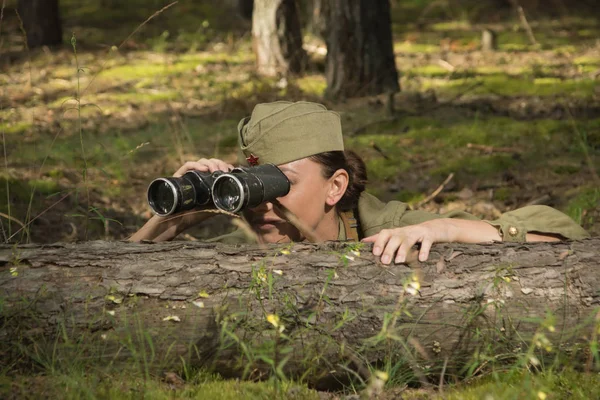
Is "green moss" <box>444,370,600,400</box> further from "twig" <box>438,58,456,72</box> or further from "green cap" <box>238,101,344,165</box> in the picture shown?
"twig" <box>438,58,456,72</box>

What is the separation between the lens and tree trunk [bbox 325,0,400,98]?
322 inches

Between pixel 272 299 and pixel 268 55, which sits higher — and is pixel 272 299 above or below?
below

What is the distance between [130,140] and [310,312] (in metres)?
5.25

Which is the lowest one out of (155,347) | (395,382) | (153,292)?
(395,382)

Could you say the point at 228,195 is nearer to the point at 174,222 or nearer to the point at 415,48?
the point at 174,222

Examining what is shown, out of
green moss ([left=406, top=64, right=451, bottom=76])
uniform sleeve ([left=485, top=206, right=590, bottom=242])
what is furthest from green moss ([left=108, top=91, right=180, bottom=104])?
uniform sleeve ([left=485, top=206, right=590, bottom=242])

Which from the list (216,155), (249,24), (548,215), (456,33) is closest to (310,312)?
(548,215)

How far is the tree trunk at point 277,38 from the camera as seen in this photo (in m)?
9.75

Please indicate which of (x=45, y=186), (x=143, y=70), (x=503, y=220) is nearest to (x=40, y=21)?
(x=143, y=70)

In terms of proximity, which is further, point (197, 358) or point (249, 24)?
point (249, 24)

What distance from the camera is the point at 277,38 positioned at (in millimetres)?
9789

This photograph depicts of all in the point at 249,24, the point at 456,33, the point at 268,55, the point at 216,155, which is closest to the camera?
the point at 216,155

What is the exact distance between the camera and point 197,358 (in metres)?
2.97

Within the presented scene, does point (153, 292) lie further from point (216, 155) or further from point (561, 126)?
point (561, 126)
